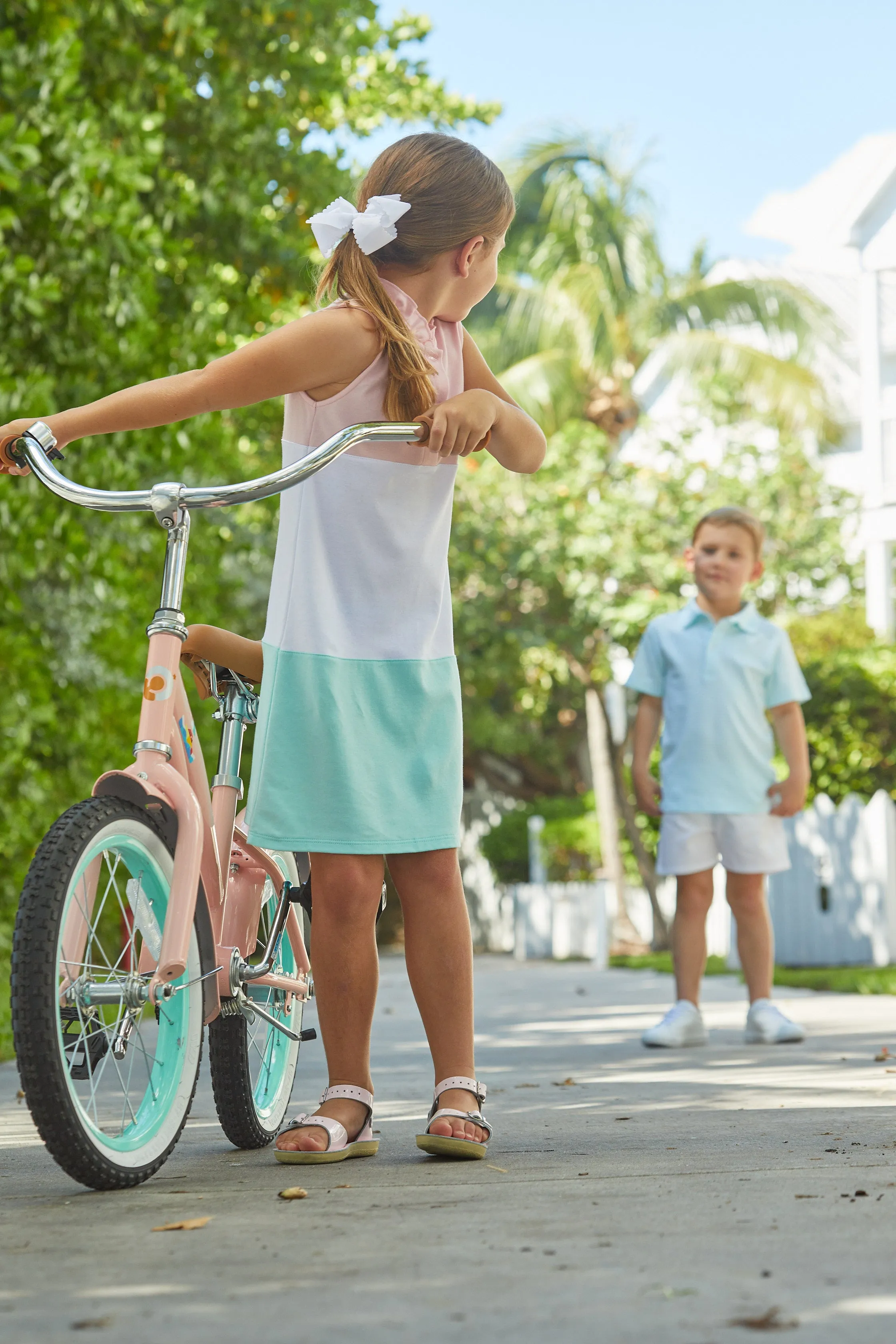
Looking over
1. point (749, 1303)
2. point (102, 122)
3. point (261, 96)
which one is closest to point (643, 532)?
point (261, 96)

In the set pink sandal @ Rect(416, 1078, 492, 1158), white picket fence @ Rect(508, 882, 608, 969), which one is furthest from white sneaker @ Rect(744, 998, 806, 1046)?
white picket fence @ Rect(508, 882, 608, 969)

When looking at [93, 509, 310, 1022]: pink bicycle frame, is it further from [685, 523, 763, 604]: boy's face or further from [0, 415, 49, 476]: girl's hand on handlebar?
[685, 523, 763, 604]: boy's face

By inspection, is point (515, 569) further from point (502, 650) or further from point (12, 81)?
point (12, 81)

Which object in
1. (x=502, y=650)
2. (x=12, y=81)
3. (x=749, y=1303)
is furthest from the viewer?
(x=502, y=650)

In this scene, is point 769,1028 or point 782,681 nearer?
point 769,1028

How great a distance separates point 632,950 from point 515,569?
13.7 feet

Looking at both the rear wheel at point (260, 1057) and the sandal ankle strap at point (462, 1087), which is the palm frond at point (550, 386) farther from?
the sandal ankle strap at point (462, 1087)

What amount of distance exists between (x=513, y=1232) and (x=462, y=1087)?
2.76ft

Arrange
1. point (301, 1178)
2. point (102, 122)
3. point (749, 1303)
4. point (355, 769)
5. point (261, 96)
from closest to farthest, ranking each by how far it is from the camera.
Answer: point (749, 1303), point (301, 1178), point (355, 769), point (102, 122), point (261, 96)

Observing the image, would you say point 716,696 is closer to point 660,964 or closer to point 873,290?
point 660,964

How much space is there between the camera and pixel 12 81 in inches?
207

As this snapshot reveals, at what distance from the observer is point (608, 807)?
53.9ft

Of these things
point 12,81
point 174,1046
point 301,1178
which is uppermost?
point 12,81

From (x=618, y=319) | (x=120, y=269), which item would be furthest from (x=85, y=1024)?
(x=618, y=319)
